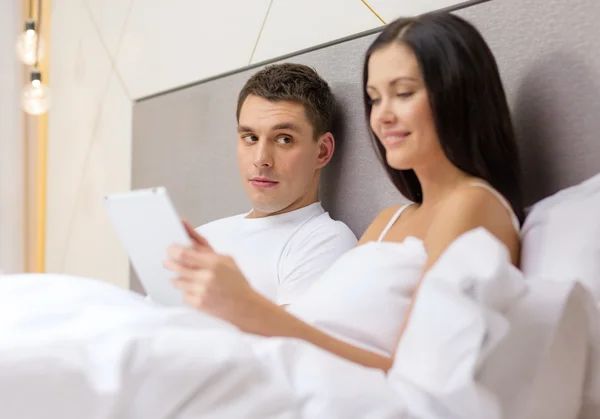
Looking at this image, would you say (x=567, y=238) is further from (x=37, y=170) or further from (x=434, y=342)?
(x=37, y=170)

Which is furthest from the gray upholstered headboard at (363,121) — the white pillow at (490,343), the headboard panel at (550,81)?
the white pillow at (490,343)

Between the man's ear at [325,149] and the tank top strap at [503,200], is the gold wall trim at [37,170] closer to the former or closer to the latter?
the man's ear at [325,149]

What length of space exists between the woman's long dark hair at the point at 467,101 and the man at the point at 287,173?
0.46 m

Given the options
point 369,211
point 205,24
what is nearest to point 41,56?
point 205,24

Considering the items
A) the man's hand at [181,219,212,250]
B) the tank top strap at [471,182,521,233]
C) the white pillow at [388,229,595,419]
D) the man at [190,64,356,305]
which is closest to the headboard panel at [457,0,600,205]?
the tank top strap at [471,182,521,233]

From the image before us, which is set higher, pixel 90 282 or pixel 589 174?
pixel 589 174

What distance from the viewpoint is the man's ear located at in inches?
59.2

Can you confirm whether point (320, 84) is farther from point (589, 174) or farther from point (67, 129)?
point (67, 129)

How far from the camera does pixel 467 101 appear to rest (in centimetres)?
100

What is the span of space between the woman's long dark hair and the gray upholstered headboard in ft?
0.29

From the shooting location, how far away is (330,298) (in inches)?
40.0

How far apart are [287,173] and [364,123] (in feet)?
0.65

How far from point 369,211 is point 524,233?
1.52 ft

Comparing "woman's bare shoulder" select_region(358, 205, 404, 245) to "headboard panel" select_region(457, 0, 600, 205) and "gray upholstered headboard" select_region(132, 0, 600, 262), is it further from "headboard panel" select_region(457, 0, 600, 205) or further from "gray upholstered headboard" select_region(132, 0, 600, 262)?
"headboard panel" select_region(457, 0, 600, 205)
